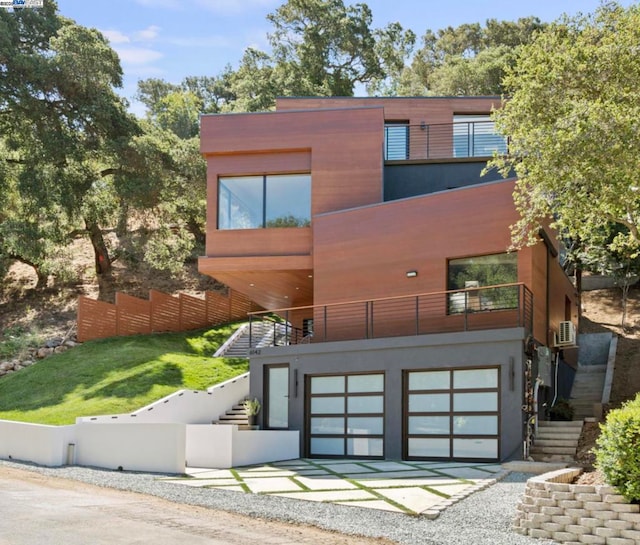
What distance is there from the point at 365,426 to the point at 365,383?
99 cm

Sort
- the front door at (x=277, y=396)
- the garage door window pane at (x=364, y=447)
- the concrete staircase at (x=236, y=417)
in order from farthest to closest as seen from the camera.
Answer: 1. the concrete staircase at (x=236, y=417)
2. the front door at (x=277, y=396)
3. the garage door window pane at (x=364, y=447)

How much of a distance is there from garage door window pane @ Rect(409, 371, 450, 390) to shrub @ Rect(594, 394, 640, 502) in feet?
23.0

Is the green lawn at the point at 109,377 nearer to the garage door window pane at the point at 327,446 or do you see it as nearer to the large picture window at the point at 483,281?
the garage door window pane at the point at 327,446

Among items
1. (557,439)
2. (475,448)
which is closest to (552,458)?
(557,439)

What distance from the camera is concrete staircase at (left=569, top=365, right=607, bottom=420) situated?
69.2 feet

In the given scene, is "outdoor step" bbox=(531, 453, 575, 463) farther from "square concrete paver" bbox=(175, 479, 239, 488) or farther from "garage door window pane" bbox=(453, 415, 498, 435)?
"square concrete paver" bbox=(175, 479, 239, 488)

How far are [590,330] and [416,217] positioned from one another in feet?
51.6

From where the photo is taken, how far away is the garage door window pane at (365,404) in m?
18.0

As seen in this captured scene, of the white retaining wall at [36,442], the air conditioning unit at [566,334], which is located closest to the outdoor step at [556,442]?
the air conditioning unit at [566,334]

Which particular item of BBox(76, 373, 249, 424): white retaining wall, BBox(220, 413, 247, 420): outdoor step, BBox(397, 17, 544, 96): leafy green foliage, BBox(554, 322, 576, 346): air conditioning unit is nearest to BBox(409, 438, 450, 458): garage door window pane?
BBox(554, 322, 576, 346): air conditioning unit

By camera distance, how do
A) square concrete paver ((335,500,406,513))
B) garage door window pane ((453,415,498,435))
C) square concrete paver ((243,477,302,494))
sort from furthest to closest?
garage door window pane ((453,415,498,435)) < square concrete paver ((243,477,302,494)) < square concrete paver ((335,500,406,513))

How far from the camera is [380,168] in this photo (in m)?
21.3

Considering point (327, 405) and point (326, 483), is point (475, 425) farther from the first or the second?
point (326, 483)

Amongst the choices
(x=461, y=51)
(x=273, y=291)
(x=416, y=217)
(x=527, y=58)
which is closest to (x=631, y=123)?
(x=527, y=58)
